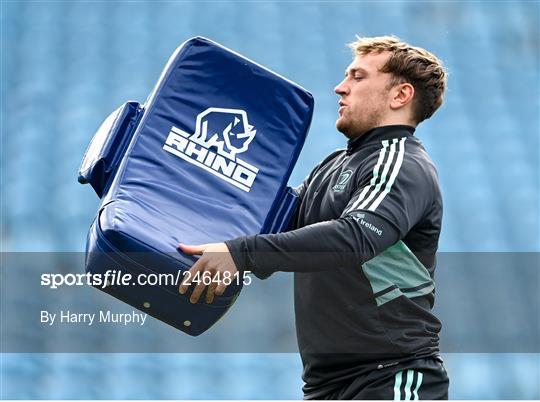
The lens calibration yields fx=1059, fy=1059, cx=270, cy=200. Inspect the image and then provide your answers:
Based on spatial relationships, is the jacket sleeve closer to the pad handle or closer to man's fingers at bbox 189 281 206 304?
man's fingers at bbox 189 281 206 304

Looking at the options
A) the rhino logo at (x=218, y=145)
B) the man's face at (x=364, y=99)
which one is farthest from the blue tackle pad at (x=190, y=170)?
the man's face at (x=364, y=99)

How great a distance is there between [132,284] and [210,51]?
1.73 feet

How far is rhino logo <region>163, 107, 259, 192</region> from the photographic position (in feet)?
6.43

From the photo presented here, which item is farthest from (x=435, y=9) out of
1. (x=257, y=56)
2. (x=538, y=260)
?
(x=538, y=260)

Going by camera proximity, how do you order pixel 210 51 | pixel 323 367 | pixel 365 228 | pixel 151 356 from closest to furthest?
1. pixel 365 228
2. pixel 323 367
3. pixel 210 51
4. pixel 151 356

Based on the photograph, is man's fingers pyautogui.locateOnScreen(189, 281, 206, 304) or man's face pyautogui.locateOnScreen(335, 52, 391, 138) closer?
man's fingers pyautogui.locateOnScreen(189, 281, 206, 304)

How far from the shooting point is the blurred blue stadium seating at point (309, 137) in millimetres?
3391

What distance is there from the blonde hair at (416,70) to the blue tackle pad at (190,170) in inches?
7.5

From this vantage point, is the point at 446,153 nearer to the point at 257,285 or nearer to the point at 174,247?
the point at 257,285

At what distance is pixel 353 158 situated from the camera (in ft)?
6.23

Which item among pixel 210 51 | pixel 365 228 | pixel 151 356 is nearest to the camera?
pixel 365 228

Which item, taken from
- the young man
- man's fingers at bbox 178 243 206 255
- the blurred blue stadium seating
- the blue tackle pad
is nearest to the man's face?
the young man

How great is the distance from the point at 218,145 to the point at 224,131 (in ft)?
0.11

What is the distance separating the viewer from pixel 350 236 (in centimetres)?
166
